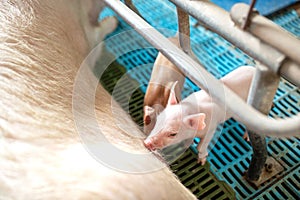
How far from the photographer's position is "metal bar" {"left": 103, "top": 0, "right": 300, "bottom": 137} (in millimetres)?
645

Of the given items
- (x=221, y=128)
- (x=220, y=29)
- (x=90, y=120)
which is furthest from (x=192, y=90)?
(x=220, y=29)

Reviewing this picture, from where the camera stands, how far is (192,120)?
1.45 meters

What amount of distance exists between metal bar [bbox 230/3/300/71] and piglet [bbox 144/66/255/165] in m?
0.75

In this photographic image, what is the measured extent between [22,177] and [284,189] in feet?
4.06

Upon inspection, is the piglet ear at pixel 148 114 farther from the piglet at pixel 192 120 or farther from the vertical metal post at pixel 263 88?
the vertical metal post at pixel 263 88

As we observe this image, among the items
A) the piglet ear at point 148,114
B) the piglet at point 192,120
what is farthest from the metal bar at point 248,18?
the piglet ear at point 148,114

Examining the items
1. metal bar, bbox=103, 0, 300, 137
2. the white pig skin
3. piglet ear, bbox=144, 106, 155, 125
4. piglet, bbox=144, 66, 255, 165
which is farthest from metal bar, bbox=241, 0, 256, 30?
piglet ear, bbox=144, 106, 155, 125

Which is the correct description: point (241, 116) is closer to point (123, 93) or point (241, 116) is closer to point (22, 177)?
point (22, 177)

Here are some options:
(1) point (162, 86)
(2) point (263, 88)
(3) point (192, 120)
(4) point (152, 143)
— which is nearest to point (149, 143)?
(4) point (152, 143)

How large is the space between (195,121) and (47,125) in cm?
73

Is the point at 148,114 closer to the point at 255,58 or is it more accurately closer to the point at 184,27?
the point at 184,27

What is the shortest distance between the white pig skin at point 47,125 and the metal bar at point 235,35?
1.22 ft

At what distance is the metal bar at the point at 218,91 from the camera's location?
645 millimetres

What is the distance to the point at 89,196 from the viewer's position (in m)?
0.70
